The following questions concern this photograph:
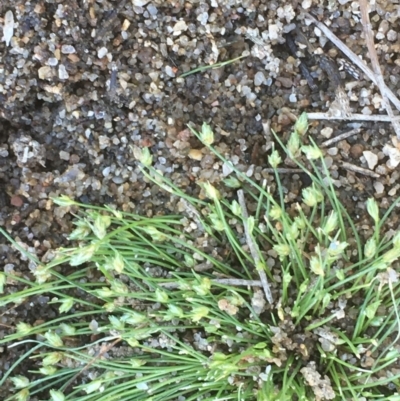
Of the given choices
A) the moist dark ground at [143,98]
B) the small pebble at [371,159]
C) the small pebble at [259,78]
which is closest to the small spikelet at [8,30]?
the moist dark ground at [143,98]

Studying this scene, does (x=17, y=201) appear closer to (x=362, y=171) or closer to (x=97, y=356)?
(x=97, y=356)

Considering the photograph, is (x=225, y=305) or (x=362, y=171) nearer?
(x=225, y=305)

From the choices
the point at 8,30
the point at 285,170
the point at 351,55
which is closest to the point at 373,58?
the point at 351,55

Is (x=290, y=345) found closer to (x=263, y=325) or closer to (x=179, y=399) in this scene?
(x=263, y=325)

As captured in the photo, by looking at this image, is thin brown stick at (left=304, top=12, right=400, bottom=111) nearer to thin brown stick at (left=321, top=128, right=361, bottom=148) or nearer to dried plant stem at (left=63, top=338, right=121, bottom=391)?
thin brown stick at (left=321, top=128, right=361, bottom=148)

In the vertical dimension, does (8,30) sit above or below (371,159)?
above

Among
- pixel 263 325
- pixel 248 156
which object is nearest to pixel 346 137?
pixel 248 156
